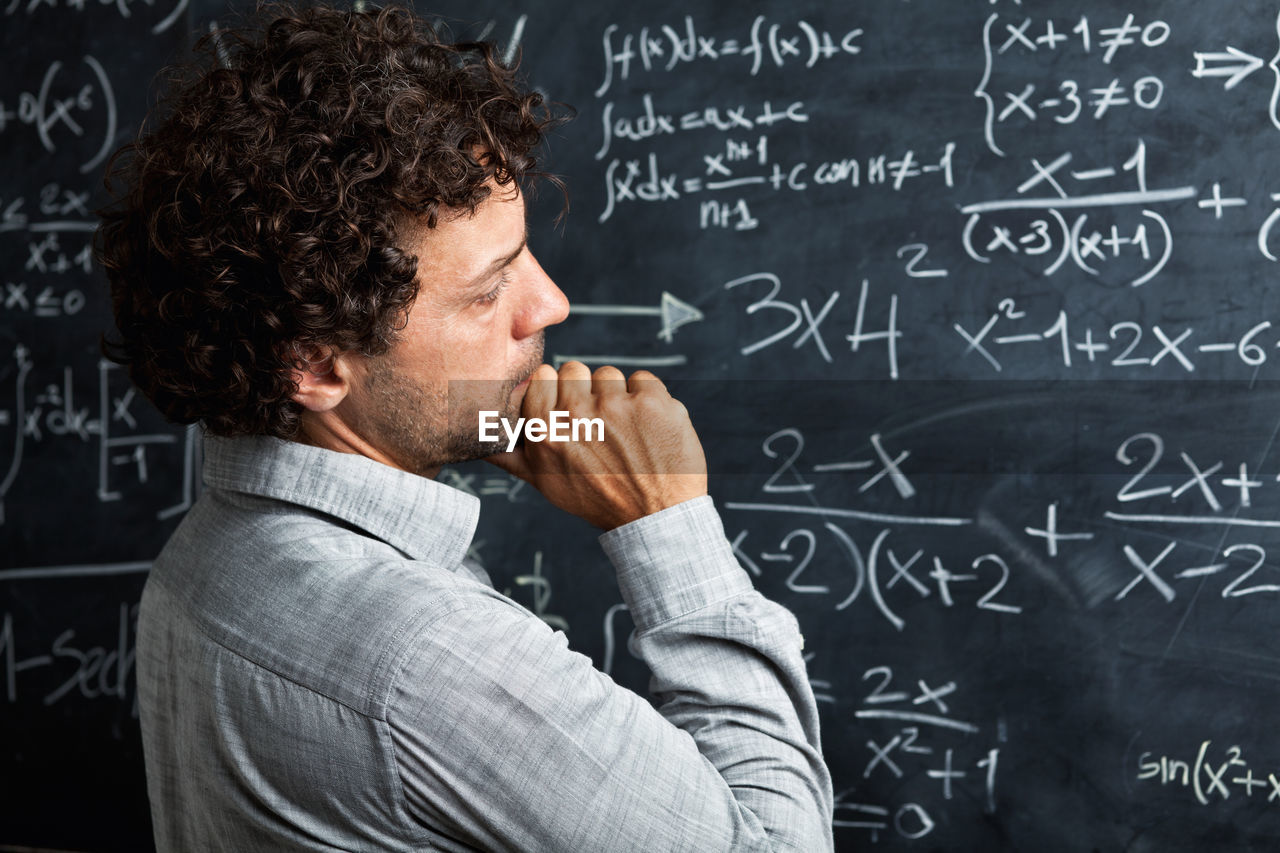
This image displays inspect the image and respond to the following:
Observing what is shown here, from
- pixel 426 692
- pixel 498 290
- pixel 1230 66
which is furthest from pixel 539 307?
pixel 1230 66

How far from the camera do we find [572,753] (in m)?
0.76

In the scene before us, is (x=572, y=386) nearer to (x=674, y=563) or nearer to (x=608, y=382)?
(x=608, y=382)

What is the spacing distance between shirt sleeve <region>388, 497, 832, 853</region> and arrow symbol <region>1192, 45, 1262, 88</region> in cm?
115

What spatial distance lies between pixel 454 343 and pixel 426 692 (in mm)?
328

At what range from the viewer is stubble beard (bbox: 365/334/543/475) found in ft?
3.07

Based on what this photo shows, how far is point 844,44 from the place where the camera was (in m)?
1.66

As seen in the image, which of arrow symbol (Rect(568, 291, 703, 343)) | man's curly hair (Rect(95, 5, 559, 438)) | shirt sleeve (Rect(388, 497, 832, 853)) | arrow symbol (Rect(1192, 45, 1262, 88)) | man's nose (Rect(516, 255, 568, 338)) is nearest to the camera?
shirt sleeve (Rect(388, 497, 832, 853))

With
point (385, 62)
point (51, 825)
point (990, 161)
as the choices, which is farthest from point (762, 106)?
point (51, 825)

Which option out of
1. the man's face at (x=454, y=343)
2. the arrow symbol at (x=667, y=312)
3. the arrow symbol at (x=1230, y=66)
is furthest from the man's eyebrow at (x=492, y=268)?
the arrow symbol at (x=1230, y=66)

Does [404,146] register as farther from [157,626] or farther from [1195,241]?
[1195,241]

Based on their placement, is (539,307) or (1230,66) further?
(1230,66)

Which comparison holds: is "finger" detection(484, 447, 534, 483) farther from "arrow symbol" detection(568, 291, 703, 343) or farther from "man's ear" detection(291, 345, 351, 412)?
"arrow symbol" detection(568, 291, 703, 343)

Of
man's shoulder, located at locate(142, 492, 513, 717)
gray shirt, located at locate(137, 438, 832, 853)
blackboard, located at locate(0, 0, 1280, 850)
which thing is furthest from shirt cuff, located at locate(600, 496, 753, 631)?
blackboard, located at locate(0, 0, 1280, 850)

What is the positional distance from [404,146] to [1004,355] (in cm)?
105
